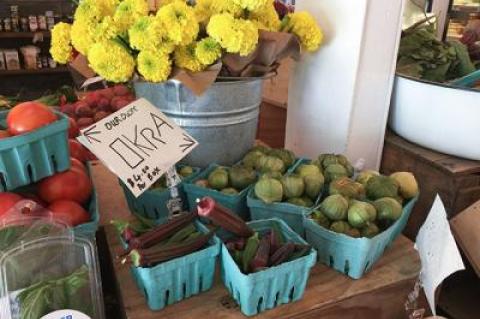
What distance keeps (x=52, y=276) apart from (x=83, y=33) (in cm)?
49

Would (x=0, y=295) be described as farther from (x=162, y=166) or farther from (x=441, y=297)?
(x=441, y=297)

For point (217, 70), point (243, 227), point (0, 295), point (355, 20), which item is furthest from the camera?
point (355, 20)

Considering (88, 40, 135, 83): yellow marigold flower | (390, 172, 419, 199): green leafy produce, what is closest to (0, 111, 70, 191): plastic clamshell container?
(88, 40, 135, 83): yellow marigold flower

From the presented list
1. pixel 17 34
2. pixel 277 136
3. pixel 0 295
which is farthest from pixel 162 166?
pixel 17 34

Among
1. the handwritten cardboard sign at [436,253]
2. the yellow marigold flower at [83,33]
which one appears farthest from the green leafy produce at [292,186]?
the yellow marigold flower at [83,33]

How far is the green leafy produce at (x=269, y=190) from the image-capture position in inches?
32.2

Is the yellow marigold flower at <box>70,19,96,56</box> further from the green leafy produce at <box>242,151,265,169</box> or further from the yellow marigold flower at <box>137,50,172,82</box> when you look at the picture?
the green leafy produce at <box>242,151,265,169</box>

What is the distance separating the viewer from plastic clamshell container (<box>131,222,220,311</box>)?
66cm

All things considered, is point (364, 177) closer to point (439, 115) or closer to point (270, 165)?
point (270, 165)

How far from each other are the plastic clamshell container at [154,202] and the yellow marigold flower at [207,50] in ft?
0.82

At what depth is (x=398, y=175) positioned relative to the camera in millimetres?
922

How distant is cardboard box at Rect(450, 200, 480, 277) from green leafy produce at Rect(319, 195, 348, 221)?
0.35 m

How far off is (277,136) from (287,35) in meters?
1.07

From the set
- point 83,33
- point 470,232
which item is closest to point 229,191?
point 83,33
